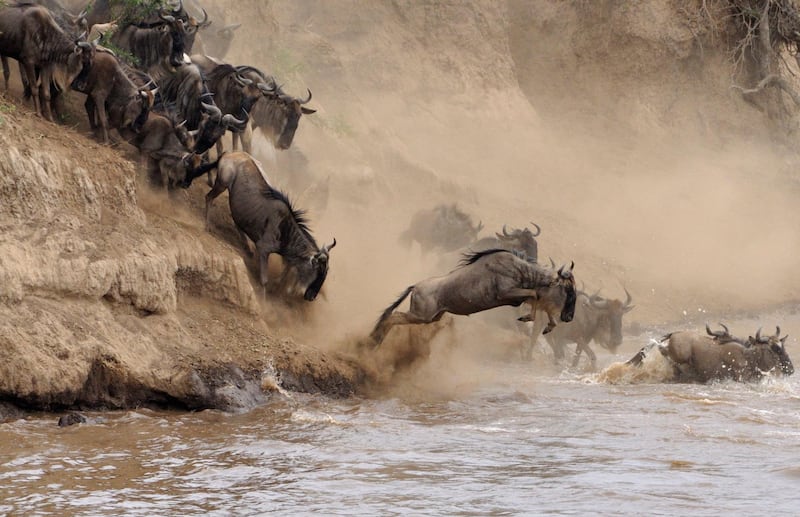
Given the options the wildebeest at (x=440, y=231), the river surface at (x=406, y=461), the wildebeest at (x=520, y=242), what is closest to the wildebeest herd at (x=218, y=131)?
the river surface at (x=406, y=461)

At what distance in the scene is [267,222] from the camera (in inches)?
510

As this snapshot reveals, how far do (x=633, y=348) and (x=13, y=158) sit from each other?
1206 cm

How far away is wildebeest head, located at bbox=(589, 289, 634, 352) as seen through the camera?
17984mm

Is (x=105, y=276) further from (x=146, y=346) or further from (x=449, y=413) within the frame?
(x=449, y=413)

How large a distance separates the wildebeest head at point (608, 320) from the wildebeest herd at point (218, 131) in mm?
1954

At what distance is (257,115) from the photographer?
52.8ft

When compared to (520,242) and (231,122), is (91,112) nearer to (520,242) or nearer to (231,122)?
(231,122)

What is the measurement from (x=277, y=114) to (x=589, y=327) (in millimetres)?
5452

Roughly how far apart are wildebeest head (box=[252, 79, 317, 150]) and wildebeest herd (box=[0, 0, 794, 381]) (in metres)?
0.01

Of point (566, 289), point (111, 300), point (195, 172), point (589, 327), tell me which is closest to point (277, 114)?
point (195, 172)

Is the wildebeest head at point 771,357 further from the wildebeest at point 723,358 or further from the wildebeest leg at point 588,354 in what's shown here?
the wildebeest leg at point 588,354

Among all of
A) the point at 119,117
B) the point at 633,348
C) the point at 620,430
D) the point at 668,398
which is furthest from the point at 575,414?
the point at 633,348

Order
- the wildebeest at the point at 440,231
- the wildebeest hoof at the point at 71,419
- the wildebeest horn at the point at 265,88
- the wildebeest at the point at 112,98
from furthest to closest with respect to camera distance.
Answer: the wildebeest at the point at 440,231 < the wildebeest horn at the point at 265,88 < the wildebeest at the point at 112,98 < the wildebeest hoof at the point at 71,419

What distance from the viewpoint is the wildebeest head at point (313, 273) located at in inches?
513
